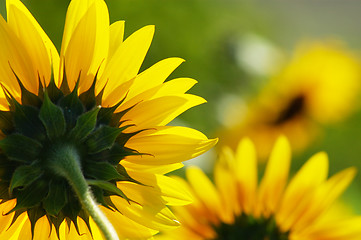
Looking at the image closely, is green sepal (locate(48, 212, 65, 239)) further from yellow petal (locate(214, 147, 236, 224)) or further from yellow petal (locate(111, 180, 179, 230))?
yellow petal (locate(214, 147, 236, 224))

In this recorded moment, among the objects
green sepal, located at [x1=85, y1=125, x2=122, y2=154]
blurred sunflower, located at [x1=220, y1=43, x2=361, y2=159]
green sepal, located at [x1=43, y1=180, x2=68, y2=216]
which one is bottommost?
green sepal, located at [x1=43, y1=180, x2=68, y2=216]

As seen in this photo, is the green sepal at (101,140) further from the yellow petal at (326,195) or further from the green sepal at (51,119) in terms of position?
the yellow petal at (326,195)

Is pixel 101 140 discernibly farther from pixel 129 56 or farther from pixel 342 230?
pixel 342 230

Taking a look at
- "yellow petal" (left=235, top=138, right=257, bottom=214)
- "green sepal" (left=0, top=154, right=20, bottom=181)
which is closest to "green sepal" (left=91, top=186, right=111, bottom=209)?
"green sepal" (left=0, top=154, right=20, bottom=181)

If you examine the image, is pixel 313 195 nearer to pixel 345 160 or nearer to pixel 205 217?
pixel 205 217

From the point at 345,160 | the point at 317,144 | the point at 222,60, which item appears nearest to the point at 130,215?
the point at 222,60

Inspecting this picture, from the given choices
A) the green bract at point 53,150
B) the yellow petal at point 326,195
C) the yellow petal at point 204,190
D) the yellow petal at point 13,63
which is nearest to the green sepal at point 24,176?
the green bract at point 53,150

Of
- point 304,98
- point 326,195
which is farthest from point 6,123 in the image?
point 304,98
